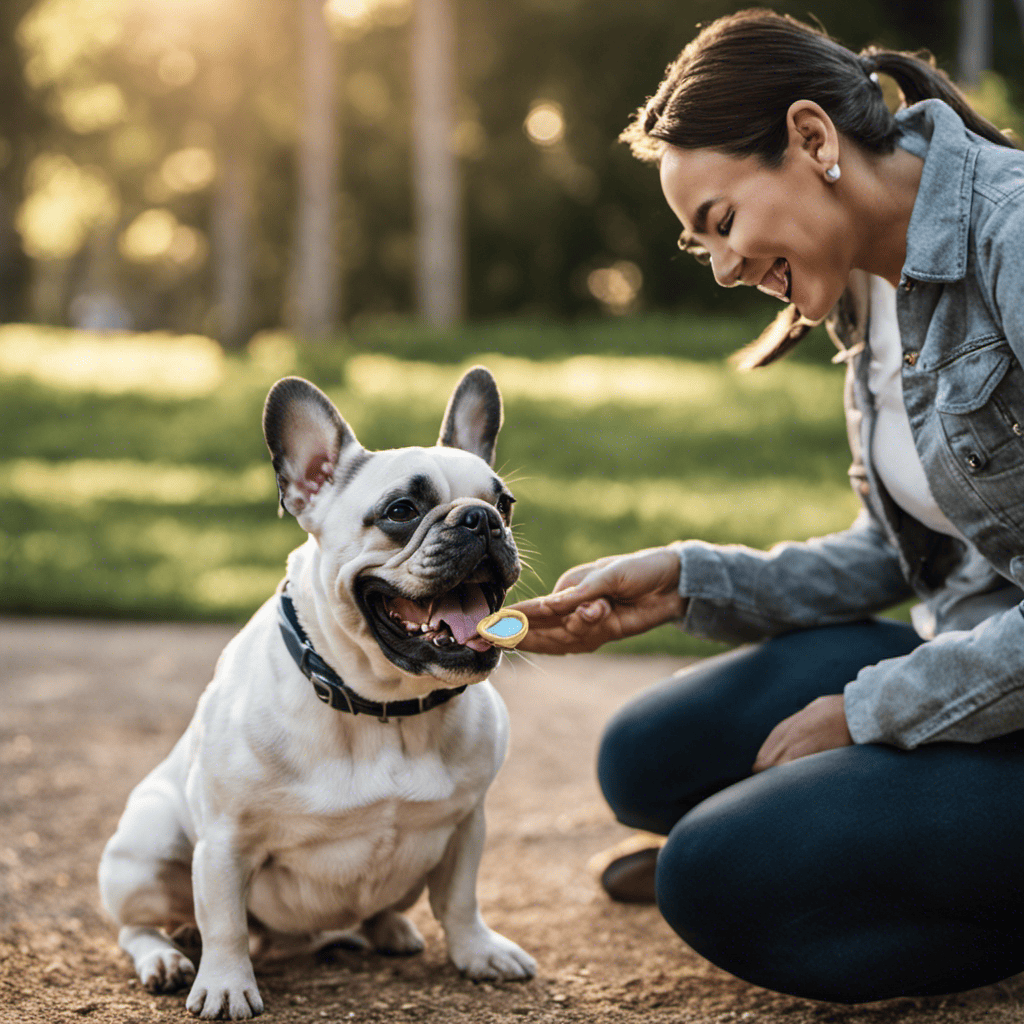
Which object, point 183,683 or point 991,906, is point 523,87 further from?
point 991,906

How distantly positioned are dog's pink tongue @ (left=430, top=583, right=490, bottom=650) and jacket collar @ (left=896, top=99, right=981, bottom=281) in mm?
1114

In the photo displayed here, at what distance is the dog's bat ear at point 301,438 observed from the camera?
106 inches

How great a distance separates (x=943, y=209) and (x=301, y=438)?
1422mm

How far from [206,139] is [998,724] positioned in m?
23.7

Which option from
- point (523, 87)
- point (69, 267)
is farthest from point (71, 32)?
point (69, 267)

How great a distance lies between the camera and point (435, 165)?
579 inches

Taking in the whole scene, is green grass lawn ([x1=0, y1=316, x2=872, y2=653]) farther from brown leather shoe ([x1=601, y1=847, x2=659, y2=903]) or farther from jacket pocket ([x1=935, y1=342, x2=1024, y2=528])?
jacket pocket ([x1=935, y1=342, x2=1024, y2=528])

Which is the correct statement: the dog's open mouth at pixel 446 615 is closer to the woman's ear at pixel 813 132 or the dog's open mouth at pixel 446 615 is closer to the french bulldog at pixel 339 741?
the french bulldog at pixel 339 741

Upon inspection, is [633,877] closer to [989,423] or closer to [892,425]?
[892,425]

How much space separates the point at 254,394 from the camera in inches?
461

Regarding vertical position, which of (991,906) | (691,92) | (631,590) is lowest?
(991,906)

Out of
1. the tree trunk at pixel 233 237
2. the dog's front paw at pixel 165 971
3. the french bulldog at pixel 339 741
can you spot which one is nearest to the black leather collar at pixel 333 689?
the french bulldog at pixel 339 741

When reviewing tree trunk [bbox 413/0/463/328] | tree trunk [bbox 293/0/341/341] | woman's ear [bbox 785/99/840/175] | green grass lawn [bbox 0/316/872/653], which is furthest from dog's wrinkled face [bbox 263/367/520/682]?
tree trunk [bbox 293/0/341/341]

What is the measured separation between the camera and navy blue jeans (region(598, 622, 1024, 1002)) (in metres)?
2.27
